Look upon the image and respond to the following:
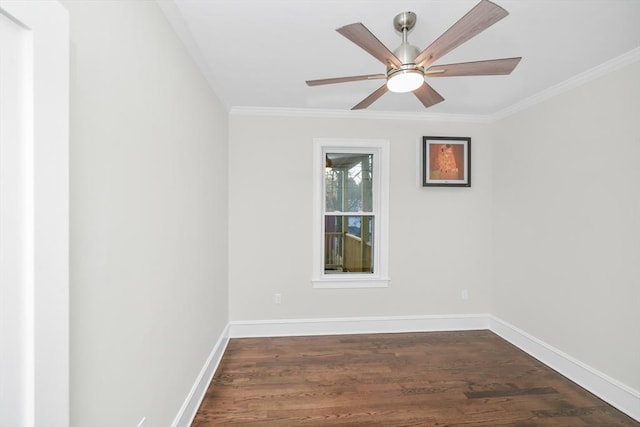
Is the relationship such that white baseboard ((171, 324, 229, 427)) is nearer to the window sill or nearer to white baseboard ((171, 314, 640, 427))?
white baseboard ((171, 314, 640, 427))

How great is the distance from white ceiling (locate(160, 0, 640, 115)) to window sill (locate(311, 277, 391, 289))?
2004 mm

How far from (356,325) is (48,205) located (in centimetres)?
312

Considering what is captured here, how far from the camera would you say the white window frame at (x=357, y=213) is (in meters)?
3.29

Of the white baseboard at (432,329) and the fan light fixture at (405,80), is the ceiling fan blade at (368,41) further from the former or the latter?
the white baseboard at (432,329)

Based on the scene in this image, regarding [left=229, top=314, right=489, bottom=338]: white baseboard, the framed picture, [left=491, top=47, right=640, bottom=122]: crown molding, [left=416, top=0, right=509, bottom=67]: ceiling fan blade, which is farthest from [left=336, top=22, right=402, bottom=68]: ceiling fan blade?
[left=229, top=314, right=489, bottom=338]: white baseboard

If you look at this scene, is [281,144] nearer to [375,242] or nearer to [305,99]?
[305,99]

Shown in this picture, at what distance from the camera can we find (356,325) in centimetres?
334

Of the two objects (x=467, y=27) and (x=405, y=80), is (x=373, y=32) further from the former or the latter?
(x=467, y=27)

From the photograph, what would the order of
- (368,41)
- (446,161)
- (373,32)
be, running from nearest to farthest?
(368,41) → (373,32) → (446,161)

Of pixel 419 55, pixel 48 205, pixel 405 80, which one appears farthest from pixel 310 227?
pixel 48 205

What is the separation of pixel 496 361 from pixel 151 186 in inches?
127

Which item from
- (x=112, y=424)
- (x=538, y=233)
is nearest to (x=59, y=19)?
(x=112, y=424)

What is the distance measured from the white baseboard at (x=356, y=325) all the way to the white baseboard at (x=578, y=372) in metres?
0.42

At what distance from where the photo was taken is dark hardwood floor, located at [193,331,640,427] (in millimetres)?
2004
